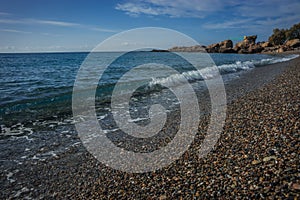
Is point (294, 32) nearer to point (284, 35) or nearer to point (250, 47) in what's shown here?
point (284, 35)

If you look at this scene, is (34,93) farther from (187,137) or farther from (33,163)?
(187,137)

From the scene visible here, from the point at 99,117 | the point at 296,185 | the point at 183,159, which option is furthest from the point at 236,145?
the point at 99,117

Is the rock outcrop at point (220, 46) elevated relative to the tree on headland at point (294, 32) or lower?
lower

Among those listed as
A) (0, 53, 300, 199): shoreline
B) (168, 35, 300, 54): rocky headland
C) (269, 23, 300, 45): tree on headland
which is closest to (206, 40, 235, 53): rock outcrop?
(168, 35, 300, 54): rocky headland

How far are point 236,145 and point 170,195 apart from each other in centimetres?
209

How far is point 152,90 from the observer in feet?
44.7

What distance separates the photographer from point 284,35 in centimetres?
8944

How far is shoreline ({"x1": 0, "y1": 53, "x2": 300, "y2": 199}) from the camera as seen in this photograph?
2.97 meters

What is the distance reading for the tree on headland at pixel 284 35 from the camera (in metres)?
86.1

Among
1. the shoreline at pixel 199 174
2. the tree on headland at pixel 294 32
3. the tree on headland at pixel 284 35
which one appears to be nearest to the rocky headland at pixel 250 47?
the tree on headland at pixel 284 35

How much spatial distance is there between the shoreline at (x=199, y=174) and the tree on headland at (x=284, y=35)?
105m

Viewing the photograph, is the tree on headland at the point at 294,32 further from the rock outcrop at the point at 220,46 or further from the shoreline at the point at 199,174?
the shoreline at the point at 199,174

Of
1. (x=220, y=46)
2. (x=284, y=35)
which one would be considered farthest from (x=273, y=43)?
(x=220, y=46)

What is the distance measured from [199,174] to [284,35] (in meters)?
111
